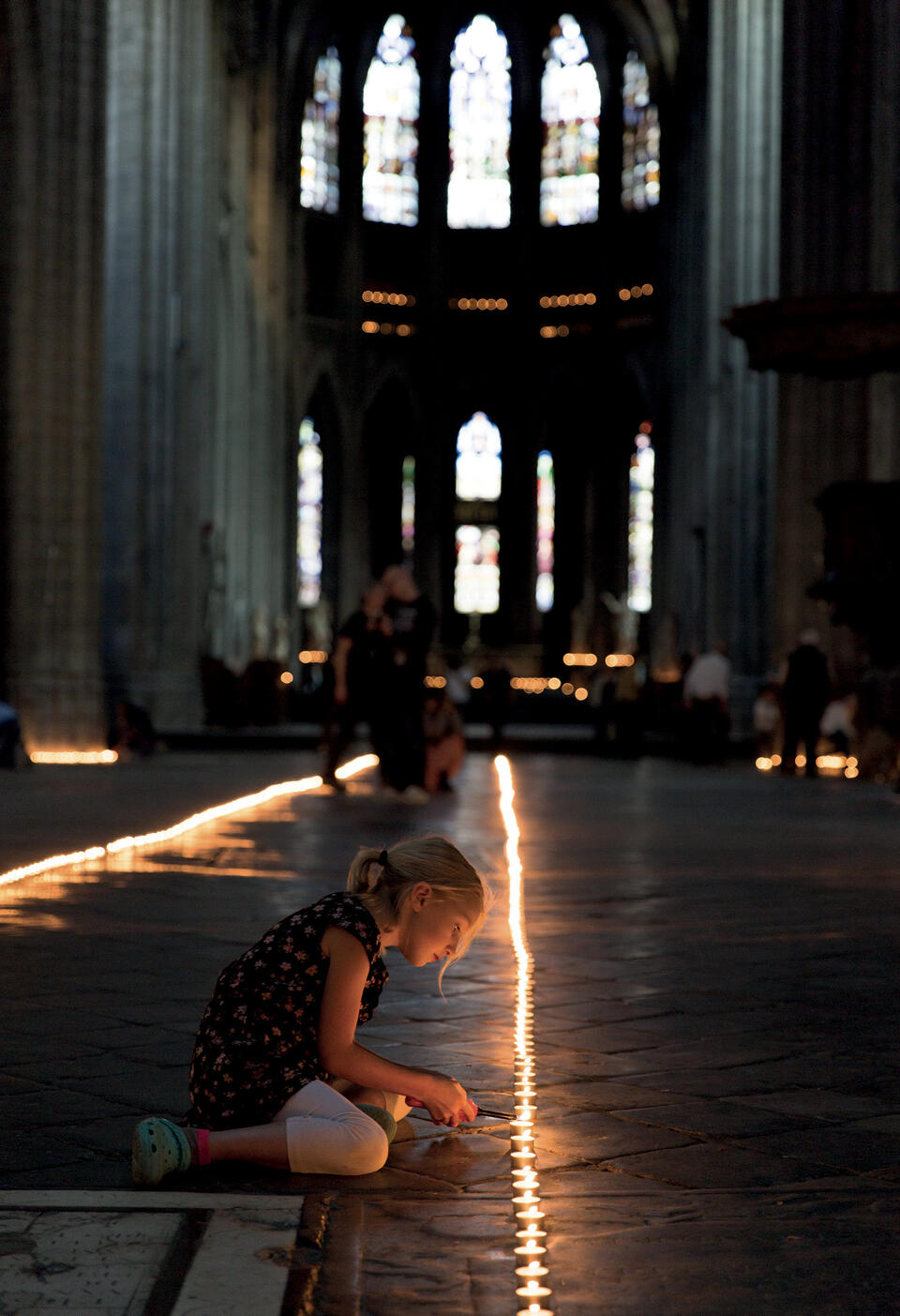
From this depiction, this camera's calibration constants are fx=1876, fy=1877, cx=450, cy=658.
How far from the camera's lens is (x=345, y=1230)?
272 centimetres

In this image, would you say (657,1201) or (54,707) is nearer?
(657,1201)

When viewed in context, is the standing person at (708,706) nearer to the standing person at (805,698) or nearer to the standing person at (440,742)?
the standing person at (805,698)

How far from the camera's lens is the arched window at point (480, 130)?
4456cm

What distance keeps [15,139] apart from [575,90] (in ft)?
84.3

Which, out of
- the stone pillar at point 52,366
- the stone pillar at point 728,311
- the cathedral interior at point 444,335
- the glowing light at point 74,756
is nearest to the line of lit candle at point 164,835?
the cathedral interior at point 444,335

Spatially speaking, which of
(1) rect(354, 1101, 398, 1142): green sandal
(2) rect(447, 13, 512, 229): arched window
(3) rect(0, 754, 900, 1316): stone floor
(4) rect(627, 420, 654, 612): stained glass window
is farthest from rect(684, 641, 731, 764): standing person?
(2) rect(447, 13, 512, 229): arched window

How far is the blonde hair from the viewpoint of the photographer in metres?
3.10

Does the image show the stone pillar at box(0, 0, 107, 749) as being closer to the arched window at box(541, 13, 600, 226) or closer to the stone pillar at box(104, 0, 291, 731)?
the stone pillar at box(104, 0, 291, 731)

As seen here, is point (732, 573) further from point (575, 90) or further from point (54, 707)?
point (575, 90)

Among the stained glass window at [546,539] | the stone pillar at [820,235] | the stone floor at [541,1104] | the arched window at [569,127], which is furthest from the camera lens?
the arched window at [569,127]

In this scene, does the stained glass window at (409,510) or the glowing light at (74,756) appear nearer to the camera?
the glowing light at (74,756)

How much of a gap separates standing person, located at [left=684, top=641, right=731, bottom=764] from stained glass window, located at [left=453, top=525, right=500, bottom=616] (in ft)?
75.0

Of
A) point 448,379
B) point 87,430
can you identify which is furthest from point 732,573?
point 448,379

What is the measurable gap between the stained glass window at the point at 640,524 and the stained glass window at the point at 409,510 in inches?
198
